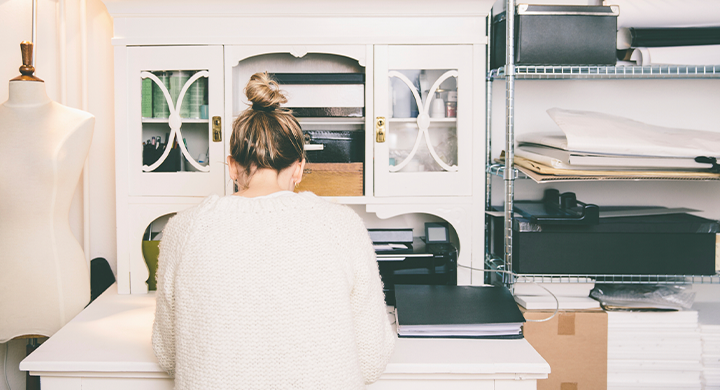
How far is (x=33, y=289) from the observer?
1608 millimetres

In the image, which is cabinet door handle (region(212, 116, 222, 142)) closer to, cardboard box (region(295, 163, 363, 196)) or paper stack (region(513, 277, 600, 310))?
cardboard box (region(295, 163, 363, 196))

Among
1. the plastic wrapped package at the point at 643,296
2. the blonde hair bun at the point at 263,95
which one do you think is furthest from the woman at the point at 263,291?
the plastic wrapped package at the point at 643,296

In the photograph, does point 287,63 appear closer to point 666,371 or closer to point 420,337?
point 420,337

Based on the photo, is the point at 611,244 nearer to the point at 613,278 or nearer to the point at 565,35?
the point at 613,278

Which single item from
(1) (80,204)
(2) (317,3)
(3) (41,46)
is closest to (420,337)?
(2) (317,3)

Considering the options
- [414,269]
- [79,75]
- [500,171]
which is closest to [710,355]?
[500,171]

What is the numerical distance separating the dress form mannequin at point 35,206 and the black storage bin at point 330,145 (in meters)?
0.75

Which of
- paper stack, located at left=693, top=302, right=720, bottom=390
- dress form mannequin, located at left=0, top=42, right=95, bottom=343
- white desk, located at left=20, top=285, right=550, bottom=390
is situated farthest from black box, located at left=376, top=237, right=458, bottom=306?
dress form mannequin, located at left=0, top=42, right=95, bottom=343

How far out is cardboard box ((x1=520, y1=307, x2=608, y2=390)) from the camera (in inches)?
65.7

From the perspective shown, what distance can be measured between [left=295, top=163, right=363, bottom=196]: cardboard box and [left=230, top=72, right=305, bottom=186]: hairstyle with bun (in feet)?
2.05

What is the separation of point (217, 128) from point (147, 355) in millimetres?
797

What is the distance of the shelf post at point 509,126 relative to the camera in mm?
1665

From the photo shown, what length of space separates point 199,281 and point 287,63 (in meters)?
1.19

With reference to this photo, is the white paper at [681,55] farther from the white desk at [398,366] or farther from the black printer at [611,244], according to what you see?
the white desk at [398,366]
